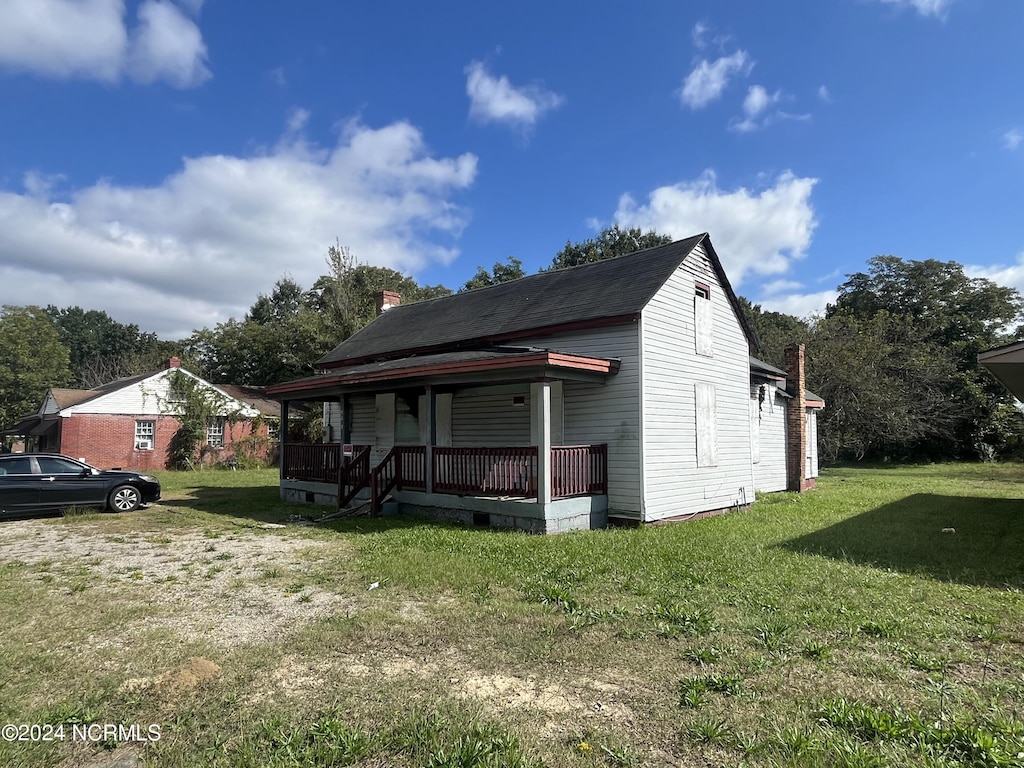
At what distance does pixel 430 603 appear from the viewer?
5.98 m

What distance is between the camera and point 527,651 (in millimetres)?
4625

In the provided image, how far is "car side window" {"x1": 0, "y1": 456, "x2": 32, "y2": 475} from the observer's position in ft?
41.0

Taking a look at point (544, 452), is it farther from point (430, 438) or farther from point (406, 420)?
point (406, 420)

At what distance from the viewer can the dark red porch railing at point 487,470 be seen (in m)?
10.4

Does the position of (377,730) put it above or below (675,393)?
below

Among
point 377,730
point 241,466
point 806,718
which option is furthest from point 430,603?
point 241,466

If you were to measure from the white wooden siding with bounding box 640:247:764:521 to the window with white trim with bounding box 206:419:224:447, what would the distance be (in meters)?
24.6

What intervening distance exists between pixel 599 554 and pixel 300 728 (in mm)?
5321

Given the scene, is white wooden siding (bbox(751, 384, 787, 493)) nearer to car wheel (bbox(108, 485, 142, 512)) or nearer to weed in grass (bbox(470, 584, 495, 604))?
weed in grass (bbox(470, 584, 495, 604))

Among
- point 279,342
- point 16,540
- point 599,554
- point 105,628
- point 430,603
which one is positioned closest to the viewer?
point 105,628

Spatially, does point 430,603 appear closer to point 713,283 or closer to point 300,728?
point 300,728

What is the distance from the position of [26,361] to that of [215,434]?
77.2ft

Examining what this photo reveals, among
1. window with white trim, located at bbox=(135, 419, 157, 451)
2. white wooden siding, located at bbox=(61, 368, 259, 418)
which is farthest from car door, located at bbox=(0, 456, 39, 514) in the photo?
window with white trim, located at bbox=(135, 419, 157, 451)

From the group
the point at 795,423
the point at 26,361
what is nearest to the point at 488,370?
the point at 795,423
